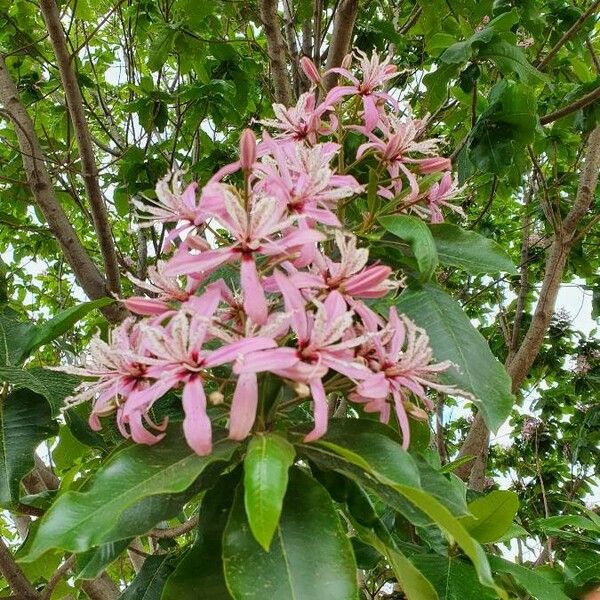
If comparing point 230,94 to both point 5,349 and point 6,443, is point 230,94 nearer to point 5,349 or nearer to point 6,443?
point 5,349

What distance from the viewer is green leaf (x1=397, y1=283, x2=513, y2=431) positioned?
2.53 ft

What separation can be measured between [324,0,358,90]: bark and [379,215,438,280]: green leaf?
2.79 feet

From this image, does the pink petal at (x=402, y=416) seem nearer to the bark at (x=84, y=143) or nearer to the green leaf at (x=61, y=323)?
the green leaf at (x=61, y=323)

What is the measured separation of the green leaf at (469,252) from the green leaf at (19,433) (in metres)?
0.61

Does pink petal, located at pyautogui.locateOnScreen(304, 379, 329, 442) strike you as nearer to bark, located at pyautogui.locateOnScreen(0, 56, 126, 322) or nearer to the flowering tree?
the flowering tree

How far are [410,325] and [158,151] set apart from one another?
65.8 inches

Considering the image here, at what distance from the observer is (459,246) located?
963 mm

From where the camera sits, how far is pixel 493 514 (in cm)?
103

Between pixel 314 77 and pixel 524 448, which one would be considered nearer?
pixel 314 77

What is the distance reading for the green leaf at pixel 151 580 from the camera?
3.60ft

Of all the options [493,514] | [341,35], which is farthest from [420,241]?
[341,35]

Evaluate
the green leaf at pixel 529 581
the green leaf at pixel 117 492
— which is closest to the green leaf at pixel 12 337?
the green leaf at pixel 117 492

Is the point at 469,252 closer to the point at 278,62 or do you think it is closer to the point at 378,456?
the point at 378,456

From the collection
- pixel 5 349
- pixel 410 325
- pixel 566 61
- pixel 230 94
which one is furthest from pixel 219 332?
pixel 566 61
